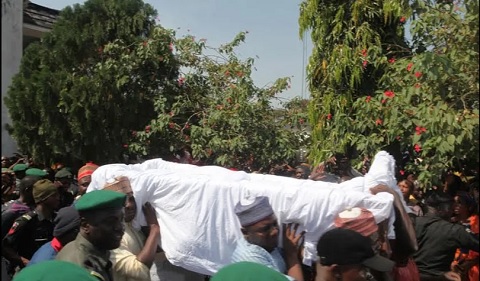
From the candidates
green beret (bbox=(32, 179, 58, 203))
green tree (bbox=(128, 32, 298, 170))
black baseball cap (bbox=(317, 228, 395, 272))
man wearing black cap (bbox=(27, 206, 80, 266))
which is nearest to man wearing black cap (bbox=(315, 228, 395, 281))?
black baseball cap (bbox=(317, 228, 395, 272))

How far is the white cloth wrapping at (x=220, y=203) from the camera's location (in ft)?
11.9

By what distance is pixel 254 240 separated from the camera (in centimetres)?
346

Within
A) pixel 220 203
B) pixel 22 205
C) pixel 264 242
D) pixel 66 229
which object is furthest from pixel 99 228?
pixel 22 205

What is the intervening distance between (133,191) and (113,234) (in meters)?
0.94

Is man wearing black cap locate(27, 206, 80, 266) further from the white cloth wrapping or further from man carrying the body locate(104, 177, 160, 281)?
the white cloth wrapping

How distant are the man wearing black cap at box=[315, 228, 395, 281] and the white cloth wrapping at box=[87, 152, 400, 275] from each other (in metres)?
0.86

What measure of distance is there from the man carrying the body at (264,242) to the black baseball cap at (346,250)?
27.1 inches

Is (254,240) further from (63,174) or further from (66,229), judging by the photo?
(63,174)

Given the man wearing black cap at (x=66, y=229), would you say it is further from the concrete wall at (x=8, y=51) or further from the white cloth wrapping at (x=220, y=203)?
the concrete wall at (x=8, y=51)

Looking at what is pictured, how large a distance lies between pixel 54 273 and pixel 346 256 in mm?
1233

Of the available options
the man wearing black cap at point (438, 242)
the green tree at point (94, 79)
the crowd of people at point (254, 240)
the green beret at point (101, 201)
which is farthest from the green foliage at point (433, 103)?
the green tree at point (94, 79)

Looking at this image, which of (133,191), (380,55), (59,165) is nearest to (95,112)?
(59,165)

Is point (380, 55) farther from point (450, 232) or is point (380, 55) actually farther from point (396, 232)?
point (396, 232)

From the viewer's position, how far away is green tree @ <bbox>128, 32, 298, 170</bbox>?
25.2ft
